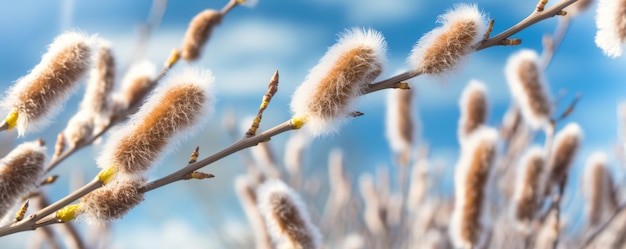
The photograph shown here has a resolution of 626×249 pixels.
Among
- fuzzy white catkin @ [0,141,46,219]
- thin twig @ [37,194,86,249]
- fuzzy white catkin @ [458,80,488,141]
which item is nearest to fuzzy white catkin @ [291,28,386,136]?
fuzzy white catkin @ [0,141,46,219]

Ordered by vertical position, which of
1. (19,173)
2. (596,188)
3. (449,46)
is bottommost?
(596,188)

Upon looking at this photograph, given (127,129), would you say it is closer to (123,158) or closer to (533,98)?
(123,158)

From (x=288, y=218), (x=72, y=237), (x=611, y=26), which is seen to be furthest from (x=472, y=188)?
(x=72, y=237)

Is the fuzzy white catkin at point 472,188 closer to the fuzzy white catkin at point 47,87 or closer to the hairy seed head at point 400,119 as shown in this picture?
the hairy seed head at point 400,119

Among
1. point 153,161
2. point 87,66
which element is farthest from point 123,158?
point 87,66

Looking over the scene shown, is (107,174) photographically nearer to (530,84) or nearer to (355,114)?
(355,114)

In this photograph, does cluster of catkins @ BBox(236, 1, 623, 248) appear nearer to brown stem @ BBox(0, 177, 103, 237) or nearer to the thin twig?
brown stem @ BBox(0, 177, 103, 237)

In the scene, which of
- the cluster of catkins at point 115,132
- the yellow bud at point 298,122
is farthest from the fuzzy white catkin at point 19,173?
the yellow bud at point 298,122
